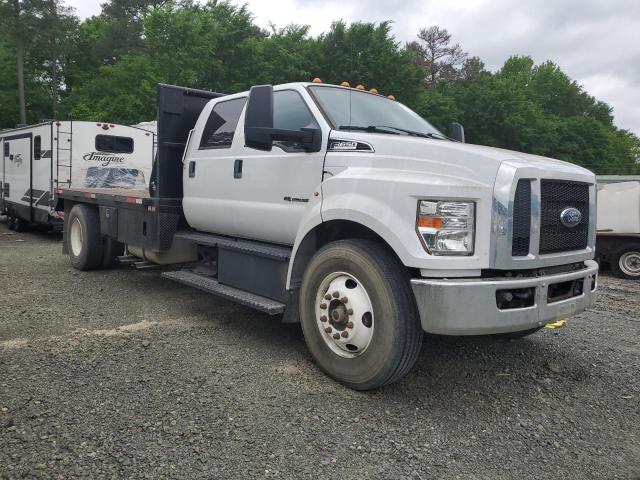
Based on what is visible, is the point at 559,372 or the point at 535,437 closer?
the point at 535,437

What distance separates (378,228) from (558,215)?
50.1 inches

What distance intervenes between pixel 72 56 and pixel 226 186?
40.9 metres

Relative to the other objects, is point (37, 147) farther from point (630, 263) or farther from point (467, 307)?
point (630, 263)

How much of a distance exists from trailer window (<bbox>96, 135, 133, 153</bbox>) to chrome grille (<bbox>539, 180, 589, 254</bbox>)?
1094 centimetres

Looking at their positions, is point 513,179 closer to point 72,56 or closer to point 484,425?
point 484,425

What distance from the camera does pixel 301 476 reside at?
112 inches

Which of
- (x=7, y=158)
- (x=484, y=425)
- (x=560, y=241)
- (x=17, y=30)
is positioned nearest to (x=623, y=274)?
(x=560, y=241)

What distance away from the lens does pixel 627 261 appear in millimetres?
10609

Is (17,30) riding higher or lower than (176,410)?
higher

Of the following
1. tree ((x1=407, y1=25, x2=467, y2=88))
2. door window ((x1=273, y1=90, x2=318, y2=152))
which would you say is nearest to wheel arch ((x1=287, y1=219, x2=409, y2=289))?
door window ((x1=273, y1=90, x2=318, y2=152))

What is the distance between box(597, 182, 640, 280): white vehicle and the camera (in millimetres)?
10516

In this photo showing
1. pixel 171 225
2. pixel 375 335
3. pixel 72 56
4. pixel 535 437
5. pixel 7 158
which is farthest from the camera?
pixel 72 56

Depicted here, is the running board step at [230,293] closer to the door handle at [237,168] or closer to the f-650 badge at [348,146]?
the door handle at [237,168]

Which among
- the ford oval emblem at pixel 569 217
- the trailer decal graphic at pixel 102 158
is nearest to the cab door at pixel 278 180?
the ford oval emblem at pixel 569 217
